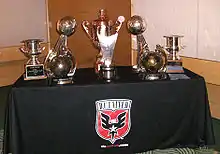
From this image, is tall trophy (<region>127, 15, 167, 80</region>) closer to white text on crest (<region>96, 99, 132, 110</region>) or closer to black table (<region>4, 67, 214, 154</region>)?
black table (<region>4, 67, 214, 154</region>)

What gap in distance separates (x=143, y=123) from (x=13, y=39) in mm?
3224

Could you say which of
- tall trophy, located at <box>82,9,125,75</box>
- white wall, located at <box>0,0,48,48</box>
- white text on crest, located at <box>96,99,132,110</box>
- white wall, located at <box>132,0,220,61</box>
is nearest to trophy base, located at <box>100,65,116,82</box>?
tall trophy, located at <box>82,9,125,75</box>

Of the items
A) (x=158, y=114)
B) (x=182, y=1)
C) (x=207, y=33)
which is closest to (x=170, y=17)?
(x=182, y=1)

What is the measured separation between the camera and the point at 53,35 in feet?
17.2

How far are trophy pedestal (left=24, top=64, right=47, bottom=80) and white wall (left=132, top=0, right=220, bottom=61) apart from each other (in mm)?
1682

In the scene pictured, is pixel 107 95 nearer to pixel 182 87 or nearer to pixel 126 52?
pixel 182 87

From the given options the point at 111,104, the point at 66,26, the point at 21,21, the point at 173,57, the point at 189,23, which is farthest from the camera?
the point at 21,21

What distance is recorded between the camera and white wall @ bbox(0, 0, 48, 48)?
4.78 meters

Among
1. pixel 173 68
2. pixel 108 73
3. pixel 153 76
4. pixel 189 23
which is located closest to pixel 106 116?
pixel 108 73

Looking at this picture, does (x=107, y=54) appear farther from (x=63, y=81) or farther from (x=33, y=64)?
(x=33, y=64)

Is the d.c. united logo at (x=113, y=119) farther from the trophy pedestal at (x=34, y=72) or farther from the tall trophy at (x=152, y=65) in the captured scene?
the trophy pedestal at (x=34, y=72)

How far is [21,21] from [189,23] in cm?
257

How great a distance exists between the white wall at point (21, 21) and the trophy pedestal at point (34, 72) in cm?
268

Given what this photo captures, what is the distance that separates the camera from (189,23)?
3.42 metres
